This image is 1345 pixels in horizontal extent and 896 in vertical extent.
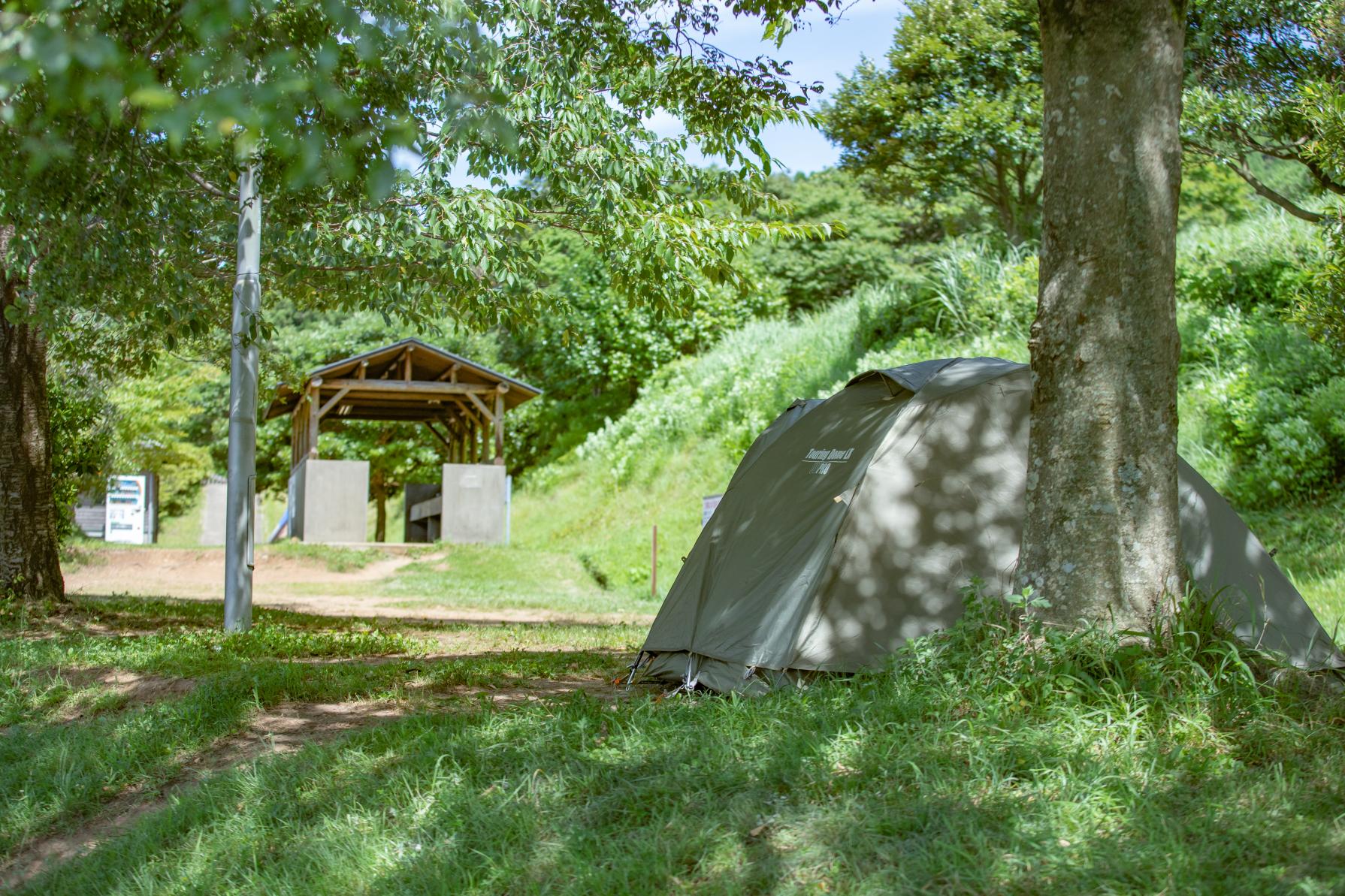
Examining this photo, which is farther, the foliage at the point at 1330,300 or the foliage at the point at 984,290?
the foliage at the point at 984,290

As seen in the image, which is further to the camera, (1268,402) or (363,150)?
(1268,402)

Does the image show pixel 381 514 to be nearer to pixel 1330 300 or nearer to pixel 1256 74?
pixel 1256 74

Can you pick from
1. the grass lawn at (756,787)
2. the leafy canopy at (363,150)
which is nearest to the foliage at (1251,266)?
the leafy canopy at (363,150)

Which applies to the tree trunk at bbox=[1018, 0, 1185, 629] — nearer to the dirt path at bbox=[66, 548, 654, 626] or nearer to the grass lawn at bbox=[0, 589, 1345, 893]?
the grass lawn at bbox=[0, 589, 1345, 893]

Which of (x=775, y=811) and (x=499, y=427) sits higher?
(x=499, y=427)

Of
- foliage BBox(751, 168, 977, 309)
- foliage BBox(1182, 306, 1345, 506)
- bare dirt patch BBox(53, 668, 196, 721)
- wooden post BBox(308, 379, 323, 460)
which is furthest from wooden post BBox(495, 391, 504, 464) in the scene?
bare dirt patch BBox(53, 668, 196, 721)

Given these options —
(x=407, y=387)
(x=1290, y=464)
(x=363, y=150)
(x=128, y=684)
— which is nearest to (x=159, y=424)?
(x=407, y=387)

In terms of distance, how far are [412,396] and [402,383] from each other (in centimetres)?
133

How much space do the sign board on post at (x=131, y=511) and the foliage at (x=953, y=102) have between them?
780 inches

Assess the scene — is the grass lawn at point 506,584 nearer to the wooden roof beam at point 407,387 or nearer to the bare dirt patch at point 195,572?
the bare dirt patch at point 195,572

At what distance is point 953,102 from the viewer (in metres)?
16.7

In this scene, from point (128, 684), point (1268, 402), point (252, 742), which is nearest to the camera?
point (252, 742)

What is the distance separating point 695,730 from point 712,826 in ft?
3.04

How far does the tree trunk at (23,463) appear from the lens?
30.0 ft
